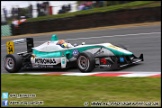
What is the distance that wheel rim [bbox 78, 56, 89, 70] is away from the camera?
9.25 m

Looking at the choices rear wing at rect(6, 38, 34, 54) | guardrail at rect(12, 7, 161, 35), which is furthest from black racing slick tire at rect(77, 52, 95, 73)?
guardrail at rect(12, 7, 161, 35)

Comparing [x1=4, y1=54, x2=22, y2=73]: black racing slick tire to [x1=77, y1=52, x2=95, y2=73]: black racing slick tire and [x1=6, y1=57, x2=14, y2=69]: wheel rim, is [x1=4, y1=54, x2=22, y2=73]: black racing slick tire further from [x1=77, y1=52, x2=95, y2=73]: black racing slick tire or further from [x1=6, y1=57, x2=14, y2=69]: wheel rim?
[x1=77, y1=52, x2=95, y2=73]: black racing slick tire

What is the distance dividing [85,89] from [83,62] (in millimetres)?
2948

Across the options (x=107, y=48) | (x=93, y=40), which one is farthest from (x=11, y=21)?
(x=107, y=48)

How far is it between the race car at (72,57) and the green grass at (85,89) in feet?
5.79

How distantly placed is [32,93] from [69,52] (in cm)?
360

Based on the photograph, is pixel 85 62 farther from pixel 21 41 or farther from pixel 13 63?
pixel 21 41

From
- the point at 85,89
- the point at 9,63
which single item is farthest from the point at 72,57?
the point at 85,89

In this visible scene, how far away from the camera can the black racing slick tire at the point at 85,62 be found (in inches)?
360

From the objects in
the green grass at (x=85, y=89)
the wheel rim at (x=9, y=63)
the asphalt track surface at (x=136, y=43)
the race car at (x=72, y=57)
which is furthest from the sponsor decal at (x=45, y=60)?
the green grass at (x=85, y=89)

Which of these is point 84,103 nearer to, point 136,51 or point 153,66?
point 153,66

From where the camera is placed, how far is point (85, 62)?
30.5 ft

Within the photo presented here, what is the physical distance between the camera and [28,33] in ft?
80.8

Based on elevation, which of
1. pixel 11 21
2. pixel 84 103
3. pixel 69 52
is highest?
pixel 11 21
